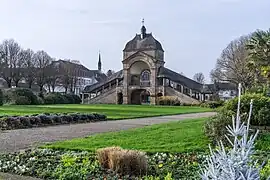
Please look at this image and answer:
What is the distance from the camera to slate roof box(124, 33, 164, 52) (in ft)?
232

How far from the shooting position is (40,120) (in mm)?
18328

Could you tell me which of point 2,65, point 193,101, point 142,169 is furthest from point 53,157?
point 2,65

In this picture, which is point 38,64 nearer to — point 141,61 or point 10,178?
point 141,61

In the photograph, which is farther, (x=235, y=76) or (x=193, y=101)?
(x=193, y=101)

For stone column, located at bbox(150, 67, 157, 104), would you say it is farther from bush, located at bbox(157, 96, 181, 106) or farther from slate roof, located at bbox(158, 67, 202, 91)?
bush, located at bbox(157, 96, 181, 106)

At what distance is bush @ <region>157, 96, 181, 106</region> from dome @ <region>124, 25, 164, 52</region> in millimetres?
11254

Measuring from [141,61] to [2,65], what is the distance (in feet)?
79.5

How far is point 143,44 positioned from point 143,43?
28 cm

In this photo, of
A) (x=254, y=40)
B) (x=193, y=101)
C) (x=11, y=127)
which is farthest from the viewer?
(x=193, y=101)

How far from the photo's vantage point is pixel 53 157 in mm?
8633

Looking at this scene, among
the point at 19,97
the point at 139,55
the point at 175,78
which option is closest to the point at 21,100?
the point at 19,97

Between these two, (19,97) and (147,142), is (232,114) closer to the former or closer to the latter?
(147,142)

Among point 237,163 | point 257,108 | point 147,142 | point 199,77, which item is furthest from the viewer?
point 199,77

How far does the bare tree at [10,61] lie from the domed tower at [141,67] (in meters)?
19.1
